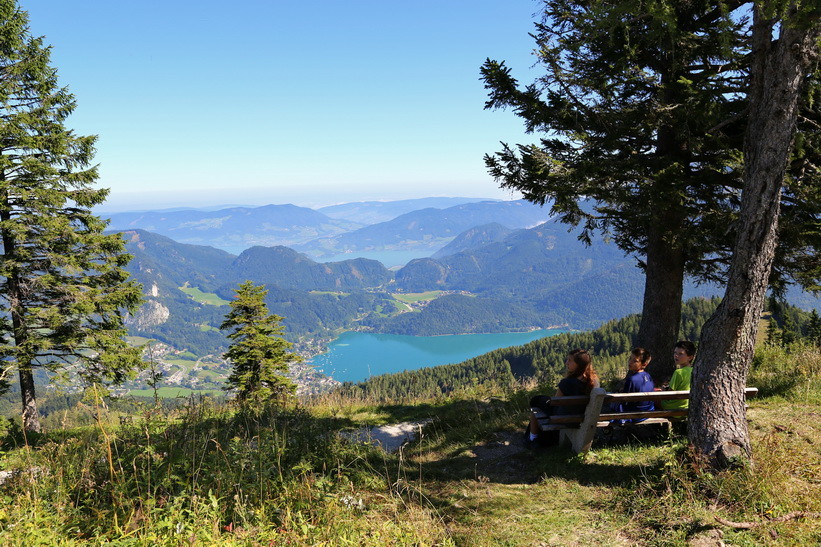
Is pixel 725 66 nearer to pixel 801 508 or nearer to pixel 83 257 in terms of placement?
pixel 801 508

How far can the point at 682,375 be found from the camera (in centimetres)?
625

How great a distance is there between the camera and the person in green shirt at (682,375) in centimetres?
613

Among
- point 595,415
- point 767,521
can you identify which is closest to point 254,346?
point 595,415

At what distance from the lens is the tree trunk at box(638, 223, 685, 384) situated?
8141mm

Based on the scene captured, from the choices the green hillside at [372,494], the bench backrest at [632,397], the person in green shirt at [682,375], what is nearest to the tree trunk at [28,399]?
the green hillside at [372,494]

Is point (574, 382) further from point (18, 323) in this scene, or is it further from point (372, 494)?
point (18, 323)

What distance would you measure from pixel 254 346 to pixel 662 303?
16.6 metres

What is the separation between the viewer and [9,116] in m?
11.5

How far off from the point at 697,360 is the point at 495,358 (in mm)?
107700

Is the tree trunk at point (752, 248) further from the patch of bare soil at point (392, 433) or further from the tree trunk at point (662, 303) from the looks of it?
the patch of bare soil at point (392, 433)

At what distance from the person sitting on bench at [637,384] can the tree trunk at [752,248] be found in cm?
151

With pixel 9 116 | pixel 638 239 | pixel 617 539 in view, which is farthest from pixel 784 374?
pixel 9 116

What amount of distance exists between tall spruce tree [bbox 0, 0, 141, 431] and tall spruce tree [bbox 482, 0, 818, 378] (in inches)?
478

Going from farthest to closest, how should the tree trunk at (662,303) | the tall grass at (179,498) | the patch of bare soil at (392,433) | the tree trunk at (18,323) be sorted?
the tree trunk at (18,323) → the patch of bare soil at (392,433) → the tree trunk at (662,303) → the tall grass at (179,498)
